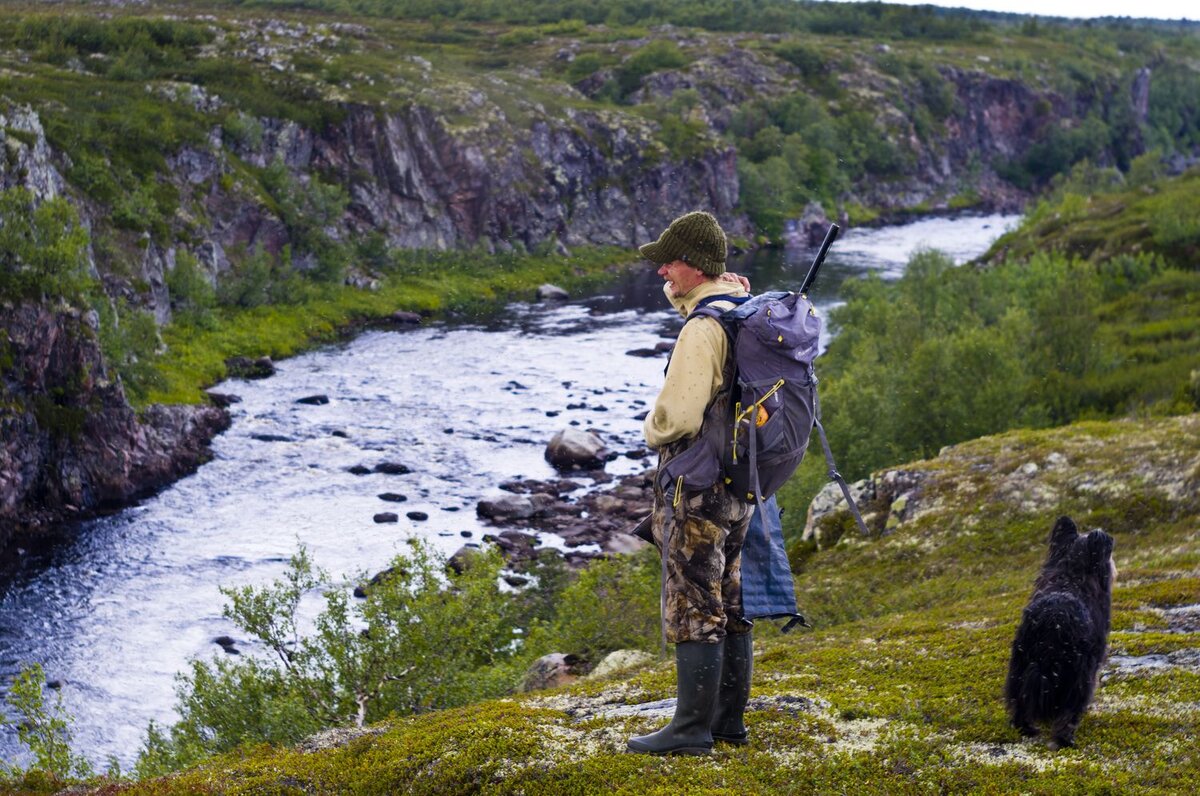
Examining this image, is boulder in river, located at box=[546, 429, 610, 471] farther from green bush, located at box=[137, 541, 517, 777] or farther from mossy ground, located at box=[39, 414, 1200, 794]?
mossy ground, located at box=[39, 414, 1200, 794]

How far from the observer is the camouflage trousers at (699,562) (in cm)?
929

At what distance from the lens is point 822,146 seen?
154 m

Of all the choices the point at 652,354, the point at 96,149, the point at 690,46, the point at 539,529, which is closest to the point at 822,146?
the point at 690,46

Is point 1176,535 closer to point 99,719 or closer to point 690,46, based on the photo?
point 99,719

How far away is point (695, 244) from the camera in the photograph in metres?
9.59

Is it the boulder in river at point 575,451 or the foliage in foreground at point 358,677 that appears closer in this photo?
the foliage in foreground at point 358,677

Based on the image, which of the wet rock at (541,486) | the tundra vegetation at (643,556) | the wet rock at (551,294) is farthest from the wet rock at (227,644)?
the wet rock at (551,294)

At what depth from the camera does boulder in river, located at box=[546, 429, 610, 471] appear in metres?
55.3

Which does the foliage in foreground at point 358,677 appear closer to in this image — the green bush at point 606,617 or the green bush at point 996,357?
the green bush at point 606,617

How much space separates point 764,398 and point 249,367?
64.8m

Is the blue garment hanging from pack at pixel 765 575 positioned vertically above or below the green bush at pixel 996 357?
above

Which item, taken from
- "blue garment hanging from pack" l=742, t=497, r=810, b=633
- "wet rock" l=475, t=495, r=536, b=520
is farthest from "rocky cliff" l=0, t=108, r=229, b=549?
"blue garment hanging from pack" l=742, t=497, r=810, b=633

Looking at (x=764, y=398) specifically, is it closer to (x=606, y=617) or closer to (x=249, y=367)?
(x=606, y=617)

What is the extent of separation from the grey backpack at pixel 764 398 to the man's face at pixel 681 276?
1.35 ft
